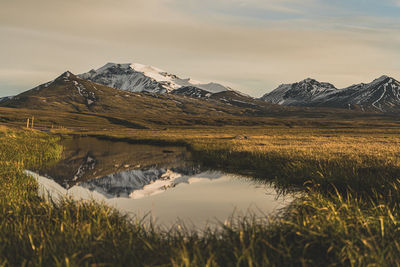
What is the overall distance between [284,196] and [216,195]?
3706 mm

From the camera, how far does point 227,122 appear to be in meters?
164

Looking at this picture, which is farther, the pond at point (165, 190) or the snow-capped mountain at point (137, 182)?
the snow-capped mountain at point (137, 182)

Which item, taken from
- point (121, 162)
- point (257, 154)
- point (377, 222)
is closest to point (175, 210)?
point (377, 222)

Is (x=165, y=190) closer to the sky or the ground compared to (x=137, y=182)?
closer to the sky

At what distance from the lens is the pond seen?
1387 cm

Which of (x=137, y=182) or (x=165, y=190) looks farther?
(x=137, y=182)

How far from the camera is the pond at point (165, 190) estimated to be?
45.5ft

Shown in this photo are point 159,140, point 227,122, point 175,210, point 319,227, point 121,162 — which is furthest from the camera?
point 227,122

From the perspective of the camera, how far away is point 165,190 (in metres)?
19.9

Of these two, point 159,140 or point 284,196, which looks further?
point 159,140

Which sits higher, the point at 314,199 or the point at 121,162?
the point at 314,199

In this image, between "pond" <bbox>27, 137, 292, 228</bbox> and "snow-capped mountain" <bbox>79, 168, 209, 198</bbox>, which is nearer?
"pond" <bbox>27, 137, 292, 228</bbox>

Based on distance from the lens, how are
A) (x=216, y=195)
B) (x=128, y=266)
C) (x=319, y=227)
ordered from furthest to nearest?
(x=216, y=195) → (x=319, y=227) → (x=128, y=266)

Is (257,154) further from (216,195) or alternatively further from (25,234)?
(25,234)
